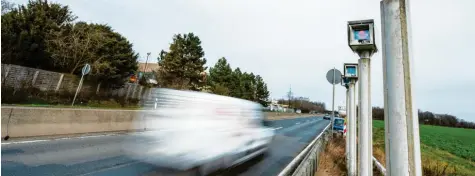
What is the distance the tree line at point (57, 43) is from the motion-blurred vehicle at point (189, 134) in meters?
23.0

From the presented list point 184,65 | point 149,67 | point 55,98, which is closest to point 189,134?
point 55,98

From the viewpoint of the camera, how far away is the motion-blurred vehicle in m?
6.45

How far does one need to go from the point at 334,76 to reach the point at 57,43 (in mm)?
27547

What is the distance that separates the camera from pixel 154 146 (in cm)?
656

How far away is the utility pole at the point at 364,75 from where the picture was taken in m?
3.89

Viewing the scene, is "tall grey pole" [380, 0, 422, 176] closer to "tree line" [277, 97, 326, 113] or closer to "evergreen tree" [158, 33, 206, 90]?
"evergreen tree" [158, 33, 206, 90]

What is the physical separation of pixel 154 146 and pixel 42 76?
2114 cm

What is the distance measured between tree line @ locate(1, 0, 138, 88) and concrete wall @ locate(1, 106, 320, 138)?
49.8 ft

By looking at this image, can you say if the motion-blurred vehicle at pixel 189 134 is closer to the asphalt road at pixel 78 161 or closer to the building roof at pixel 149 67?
the asphalt road at pixel 78 161

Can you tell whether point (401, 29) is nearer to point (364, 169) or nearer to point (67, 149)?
point (364, 169)

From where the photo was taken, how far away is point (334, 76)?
1098 centimetres

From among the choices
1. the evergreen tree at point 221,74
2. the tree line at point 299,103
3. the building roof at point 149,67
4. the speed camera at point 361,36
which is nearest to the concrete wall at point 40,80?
the speed camera at point 361,36

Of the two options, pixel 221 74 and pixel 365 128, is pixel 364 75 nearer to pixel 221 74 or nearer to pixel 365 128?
pixel 365 128

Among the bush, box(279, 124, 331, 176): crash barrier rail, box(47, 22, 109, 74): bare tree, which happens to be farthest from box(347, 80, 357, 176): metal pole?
box(47, 22, 109, 74): bare tree
